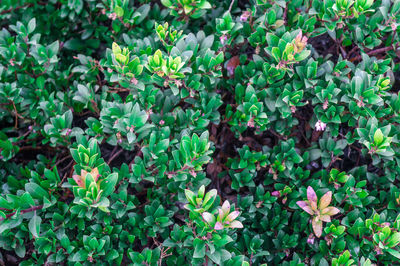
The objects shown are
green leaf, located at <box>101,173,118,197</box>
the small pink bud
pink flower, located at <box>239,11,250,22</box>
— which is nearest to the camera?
green leaf, located at <box>101,173,118,197</box>

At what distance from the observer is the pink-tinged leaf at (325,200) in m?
1.98

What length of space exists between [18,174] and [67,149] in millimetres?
347

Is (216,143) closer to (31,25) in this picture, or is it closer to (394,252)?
(394,252)

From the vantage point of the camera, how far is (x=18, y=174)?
8.54 feet

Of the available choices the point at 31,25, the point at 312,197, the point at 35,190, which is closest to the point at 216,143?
the point at 312,197

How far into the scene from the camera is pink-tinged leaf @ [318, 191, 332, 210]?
198 cm

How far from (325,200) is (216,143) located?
805mm

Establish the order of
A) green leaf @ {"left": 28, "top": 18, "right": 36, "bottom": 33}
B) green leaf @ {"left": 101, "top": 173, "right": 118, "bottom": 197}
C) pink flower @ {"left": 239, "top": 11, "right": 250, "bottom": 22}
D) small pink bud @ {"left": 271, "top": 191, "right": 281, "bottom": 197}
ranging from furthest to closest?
green leaf @ {"left": 28, "top": 18, "right": 36, "bottom": 33}
pink flower @ {"left": 239, "top": 11, "right": 250, "bottom": 22}
small pink bud @ {"left": 271, "top": 191, "right": 281, "bottom": 197}
green leaf @ {"left": 101, "top": 173, "right": 118, "bottom": 197}

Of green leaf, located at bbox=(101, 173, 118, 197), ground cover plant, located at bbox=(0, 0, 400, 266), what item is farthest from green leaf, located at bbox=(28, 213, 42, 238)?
green leaf, located at bbox=(101, 173, 118, 197)

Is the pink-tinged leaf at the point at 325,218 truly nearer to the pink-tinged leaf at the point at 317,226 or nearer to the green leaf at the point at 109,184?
the pink-tinged leaf at the point at 317,226

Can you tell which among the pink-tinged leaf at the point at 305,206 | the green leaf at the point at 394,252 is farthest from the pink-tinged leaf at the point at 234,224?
the green leaf at the point at 394,252

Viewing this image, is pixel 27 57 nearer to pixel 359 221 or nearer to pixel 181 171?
pixel 181 171

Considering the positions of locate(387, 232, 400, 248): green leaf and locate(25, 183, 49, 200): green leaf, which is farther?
locate(25, 183, 49, 200): green leaf

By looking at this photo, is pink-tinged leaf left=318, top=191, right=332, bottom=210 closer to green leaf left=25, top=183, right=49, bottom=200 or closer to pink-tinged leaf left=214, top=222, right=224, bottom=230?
pink-tinged leaf left=214, top=222, right=224, bottom=230
